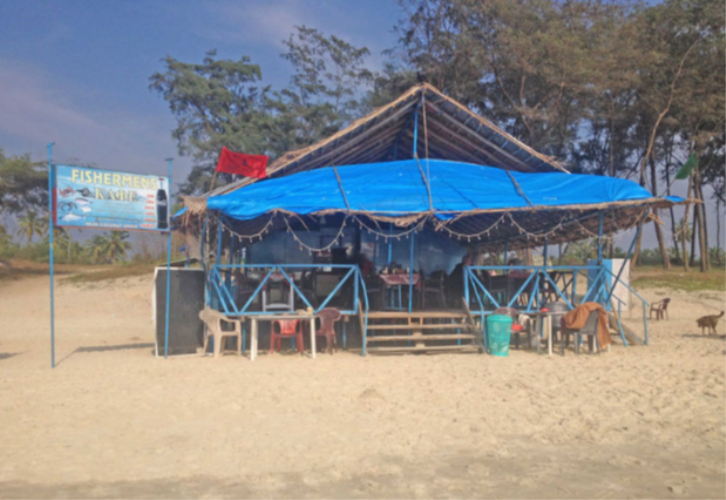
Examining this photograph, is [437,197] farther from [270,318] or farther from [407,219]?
[270,318]

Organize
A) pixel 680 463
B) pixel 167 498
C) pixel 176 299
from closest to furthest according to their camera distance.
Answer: pixel 167 498
pixel 680 463
pixel 176 299

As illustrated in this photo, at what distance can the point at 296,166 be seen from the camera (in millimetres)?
11945

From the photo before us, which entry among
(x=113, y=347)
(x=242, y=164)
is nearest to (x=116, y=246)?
(x=113, y=347)

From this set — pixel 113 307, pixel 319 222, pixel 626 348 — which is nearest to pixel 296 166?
pixel 319 222

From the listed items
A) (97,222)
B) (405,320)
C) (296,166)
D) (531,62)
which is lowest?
(405,320)

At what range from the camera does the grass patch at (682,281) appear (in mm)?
22594

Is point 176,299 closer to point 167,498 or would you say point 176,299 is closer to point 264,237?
point 264,237

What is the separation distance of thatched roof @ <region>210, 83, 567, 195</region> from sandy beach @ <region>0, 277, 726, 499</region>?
177 inches

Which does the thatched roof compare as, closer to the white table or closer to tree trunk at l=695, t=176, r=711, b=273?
the white table

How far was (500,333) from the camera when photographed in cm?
970

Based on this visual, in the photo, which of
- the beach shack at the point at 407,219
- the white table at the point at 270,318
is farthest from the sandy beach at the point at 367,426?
the beach shack at the point at 407,219

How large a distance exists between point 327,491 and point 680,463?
120 inches

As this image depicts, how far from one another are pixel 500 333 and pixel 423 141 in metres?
5.12

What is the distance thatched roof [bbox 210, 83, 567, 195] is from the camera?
1137 centimetres
